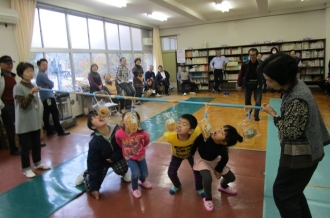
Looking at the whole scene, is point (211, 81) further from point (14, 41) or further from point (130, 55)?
point (14, 41)

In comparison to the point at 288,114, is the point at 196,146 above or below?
below

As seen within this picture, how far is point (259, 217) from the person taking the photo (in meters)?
2.02

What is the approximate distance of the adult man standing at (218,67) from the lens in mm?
9734

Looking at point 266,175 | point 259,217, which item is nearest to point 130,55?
point 266,175

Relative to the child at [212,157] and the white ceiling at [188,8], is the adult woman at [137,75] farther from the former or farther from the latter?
the child at [212,157]

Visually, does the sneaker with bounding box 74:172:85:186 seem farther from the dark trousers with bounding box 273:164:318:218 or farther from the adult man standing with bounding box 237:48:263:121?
the adult man standing with bounding box 237:48:263:121

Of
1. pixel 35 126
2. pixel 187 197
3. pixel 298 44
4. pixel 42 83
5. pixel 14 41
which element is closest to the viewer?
pixel 187 197

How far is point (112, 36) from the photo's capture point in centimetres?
873

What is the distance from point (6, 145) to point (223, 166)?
386cm

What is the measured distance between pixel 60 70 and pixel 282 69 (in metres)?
6.37

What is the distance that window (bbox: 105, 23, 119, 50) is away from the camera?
852 cm

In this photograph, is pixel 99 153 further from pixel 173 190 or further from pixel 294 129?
pixel 294 129

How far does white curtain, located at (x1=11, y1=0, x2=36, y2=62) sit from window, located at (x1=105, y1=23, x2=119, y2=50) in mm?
3198

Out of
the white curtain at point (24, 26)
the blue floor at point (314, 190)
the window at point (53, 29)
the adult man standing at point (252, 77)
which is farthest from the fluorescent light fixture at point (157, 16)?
the blue floor at point (314, 190)
